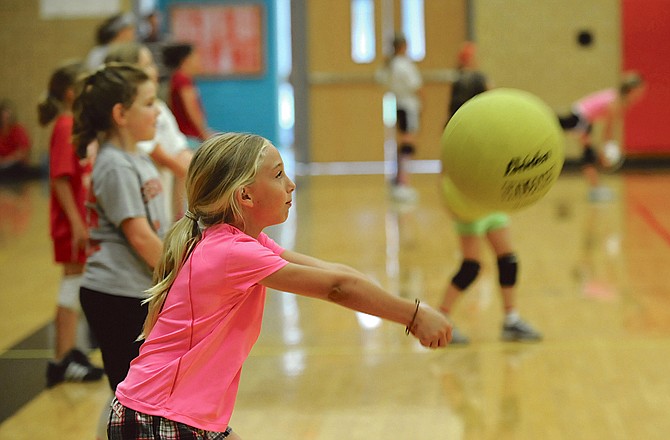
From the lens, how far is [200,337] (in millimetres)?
2033

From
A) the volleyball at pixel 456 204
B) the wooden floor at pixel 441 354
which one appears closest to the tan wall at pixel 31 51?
the wooden floor at pixel 441 354

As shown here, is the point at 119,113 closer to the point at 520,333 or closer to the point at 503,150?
the point at 503,150

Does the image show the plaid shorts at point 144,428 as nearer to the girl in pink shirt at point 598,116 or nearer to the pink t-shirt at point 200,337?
the pink t-shirt at point 200,337

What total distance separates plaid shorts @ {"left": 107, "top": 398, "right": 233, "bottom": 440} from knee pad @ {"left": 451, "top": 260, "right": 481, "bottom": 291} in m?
2.70

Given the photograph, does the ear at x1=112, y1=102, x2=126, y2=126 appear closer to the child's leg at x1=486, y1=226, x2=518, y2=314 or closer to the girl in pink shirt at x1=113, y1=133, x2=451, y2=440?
the girl in pink shirt at x1=113, y1=133, x2=451, y2=440

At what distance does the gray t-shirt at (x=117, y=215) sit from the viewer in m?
2.79

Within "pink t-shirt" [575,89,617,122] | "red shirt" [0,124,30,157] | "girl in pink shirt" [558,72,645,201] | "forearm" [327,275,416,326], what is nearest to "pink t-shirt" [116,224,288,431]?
"forearm" [327,275,416,326]

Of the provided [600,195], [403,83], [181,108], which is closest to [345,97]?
[403,83]

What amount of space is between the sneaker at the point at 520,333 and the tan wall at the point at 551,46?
25.7 feet

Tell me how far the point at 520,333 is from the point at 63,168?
7.61 feet

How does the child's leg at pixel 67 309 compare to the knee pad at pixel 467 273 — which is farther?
the knee pad at pixel 467 273

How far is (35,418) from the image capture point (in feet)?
12.3

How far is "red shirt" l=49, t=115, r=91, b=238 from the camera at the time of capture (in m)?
4.10

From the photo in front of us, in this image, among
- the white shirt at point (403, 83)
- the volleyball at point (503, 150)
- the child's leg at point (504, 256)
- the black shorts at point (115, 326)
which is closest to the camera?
the volleyball at point (503, 150)
